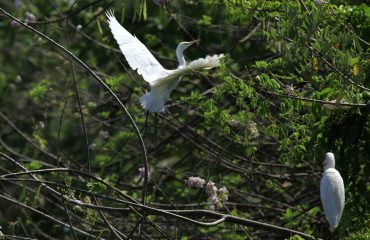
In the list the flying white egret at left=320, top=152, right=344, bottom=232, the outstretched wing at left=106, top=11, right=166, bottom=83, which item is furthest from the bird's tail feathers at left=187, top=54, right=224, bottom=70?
the flying white egret at left=320, top=152, right=344, bottom=232

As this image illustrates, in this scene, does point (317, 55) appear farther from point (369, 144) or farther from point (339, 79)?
point (369, 144)

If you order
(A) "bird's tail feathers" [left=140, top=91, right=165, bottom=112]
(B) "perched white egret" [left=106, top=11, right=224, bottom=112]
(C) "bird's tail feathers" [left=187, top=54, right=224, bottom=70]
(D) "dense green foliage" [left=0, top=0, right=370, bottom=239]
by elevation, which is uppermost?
(C) "bird's tail feathers" [left=187, top=54, right=224, bottom=70]

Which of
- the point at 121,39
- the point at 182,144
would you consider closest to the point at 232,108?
the point at 182,144

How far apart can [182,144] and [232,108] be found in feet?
1.61

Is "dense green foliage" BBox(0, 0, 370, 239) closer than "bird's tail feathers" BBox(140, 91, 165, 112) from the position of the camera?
Yes

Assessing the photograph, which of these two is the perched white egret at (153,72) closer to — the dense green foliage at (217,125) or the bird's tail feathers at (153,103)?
the bird's tail feathers at (153,103)

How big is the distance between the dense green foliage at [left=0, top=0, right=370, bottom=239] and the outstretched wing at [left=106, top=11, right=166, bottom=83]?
0.44ft

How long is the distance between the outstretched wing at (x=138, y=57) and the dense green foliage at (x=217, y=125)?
13 cm

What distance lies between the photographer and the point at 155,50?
6.46 m

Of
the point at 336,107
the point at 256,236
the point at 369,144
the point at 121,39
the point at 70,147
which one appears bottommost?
the point at 70,147

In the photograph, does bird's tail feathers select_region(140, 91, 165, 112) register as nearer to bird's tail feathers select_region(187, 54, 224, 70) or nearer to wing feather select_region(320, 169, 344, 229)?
bird's tail feathers select_region(187, 54, 224, 70)

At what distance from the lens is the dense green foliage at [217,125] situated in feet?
11.4

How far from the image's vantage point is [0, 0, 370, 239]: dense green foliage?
3471 mm

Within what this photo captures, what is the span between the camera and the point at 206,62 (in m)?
3.62
